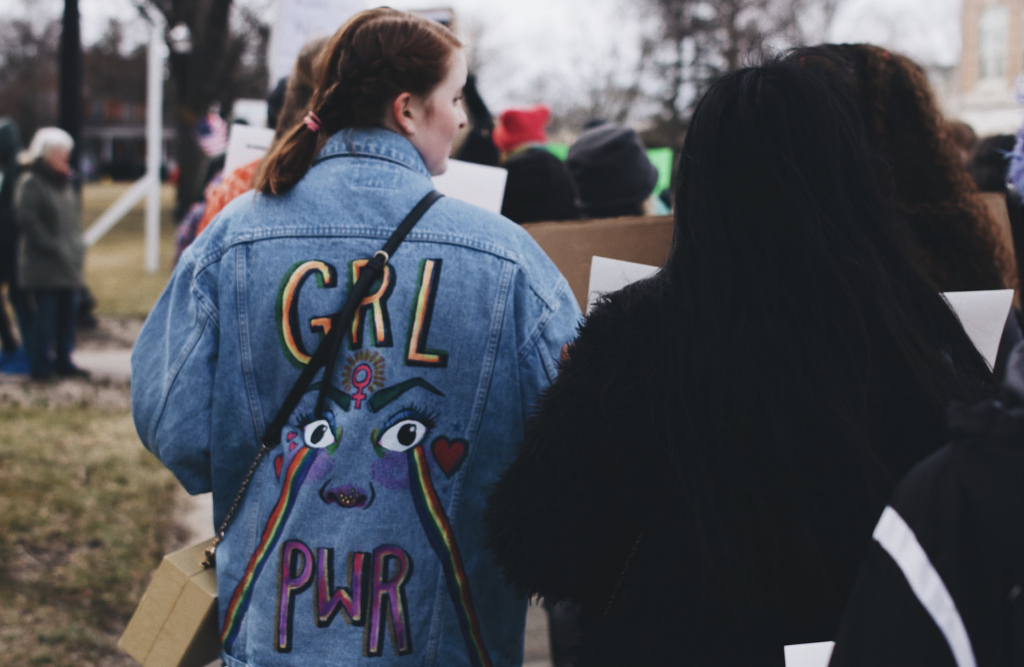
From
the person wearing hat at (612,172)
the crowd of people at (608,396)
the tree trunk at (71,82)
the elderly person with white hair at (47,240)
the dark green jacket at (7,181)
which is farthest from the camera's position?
the tree trunk at (71,82)

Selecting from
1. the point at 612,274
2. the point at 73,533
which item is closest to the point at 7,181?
the point at 73,533

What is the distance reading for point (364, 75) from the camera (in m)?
1.82

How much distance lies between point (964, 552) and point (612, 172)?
255 centimetres

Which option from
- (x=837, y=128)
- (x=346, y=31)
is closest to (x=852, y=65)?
(x=837, y=128)

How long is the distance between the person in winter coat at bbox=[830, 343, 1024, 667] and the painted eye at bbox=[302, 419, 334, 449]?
1088mm

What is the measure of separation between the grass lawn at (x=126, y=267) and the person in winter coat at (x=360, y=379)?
989 centimetres

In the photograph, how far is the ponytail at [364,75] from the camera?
5.93 feet

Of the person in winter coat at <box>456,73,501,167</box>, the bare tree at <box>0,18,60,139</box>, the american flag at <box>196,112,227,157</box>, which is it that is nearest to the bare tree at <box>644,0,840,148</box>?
the american flag at <box>196,112,227,157</box>

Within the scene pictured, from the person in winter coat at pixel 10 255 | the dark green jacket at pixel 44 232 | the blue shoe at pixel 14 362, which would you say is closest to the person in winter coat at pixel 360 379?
the dark green jacket at pixel 44 232

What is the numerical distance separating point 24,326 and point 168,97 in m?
29.3

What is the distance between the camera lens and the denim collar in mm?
1848

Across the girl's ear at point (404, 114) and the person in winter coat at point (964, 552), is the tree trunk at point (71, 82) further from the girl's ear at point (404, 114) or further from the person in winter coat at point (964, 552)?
the person in winter coat at point (964, 552)

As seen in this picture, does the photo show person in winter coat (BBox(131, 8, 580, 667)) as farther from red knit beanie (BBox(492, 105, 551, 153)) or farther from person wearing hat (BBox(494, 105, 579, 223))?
red knit beanie (BBox(492, 105, 551, 153))

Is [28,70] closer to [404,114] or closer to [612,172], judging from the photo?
[612,172]
